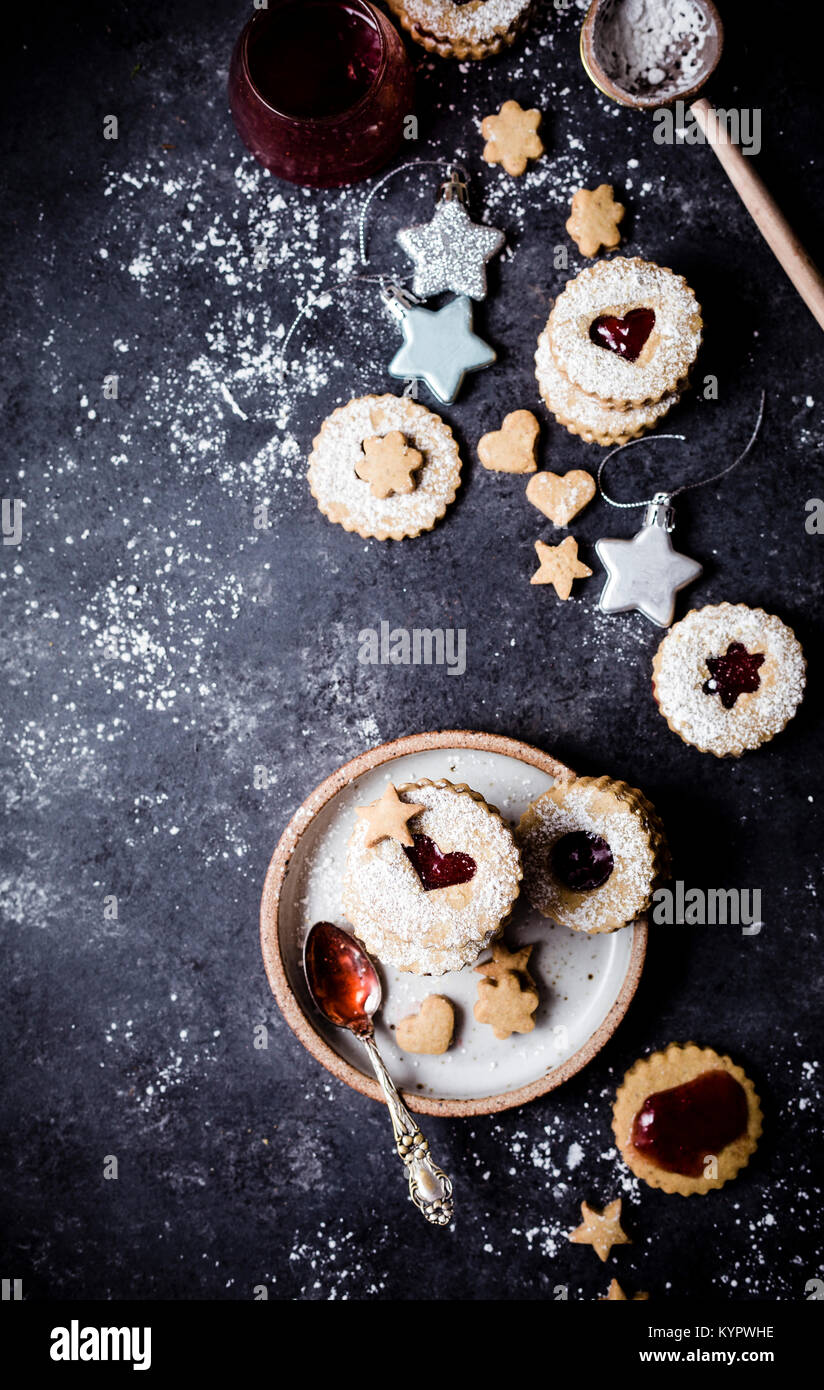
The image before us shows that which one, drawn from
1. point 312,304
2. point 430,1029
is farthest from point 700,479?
point 430,1029

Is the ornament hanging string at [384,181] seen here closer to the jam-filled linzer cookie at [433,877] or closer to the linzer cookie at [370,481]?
the linzer cookie at [370,481]

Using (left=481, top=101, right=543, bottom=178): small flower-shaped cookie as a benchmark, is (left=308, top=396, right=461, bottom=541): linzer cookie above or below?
below

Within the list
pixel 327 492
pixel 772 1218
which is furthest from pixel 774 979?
pixel 327 492

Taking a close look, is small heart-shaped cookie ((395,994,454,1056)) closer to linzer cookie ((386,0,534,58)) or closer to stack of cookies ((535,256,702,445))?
stack of cookies ((535,256,702,445))

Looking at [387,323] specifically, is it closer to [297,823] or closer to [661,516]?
[661,516]

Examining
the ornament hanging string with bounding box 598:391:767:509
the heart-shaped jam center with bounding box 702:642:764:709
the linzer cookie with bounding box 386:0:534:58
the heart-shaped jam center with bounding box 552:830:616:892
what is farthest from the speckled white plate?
the linzer cookie with bounding box 386:0:534:58

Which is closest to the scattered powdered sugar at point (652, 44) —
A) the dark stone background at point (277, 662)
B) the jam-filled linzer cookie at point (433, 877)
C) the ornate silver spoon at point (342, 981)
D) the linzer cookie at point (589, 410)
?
the dark stone background at point (277, 662)
